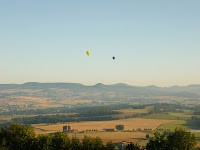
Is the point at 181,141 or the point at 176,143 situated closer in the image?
the point at 176,143

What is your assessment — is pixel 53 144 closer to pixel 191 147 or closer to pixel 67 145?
pixel 67 145

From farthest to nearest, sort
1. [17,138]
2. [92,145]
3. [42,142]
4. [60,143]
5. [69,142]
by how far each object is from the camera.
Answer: [17,138], [69,142], [42,142], [60,143], [92,145]

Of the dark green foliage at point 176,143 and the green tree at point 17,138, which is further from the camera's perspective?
the green tree at point 17,138

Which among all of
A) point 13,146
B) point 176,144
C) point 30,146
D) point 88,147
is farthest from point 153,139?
point 13,146

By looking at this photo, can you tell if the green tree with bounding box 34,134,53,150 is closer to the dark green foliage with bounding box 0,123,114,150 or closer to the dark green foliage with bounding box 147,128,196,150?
the dark green foliage with bounding box 0,123,114,150

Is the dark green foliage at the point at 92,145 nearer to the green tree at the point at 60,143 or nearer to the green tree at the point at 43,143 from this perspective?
the green tree at the point at 60,143

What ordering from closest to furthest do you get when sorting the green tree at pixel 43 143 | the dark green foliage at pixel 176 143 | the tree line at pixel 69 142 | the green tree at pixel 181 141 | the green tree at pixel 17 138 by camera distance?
the green tree at pixel 181 141 → the dark green foliage at pixel 176 143 → the tree line at pixel 69 142 → the green tree at pixel 43 143 → the green tree at pixel 17 138

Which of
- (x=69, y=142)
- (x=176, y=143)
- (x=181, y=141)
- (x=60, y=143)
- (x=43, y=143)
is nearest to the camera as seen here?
(x=176, y=143)

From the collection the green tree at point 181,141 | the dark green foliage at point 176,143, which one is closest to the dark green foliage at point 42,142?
the dark green foliage at point 176,143

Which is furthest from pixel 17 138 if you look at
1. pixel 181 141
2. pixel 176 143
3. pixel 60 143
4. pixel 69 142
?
pixel 181 141

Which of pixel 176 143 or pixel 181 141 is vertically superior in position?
pixel 181 141

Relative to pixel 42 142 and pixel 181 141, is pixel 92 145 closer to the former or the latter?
pixel 42 142
